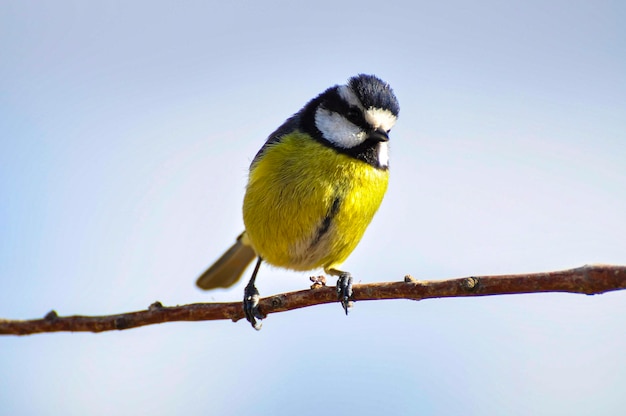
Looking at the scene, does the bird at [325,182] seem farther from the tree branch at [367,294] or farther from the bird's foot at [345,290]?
the tree branch at [367,294]

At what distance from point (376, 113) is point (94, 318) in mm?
1906

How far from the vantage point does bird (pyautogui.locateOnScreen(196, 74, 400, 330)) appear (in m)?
3.87

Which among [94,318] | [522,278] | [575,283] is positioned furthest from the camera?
[94,318]

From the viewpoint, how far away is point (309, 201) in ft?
12.6

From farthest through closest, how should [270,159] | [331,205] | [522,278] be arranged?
[270,159] < [331,205] < [522,278]

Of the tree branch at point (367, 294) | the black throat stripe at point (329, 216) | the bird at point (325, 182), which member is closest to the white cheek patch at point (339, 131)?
the bird at point (325, 182)

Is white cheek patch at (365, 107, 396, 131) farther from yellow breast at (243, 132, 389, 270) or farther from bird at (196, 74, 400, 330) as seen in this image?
yellow breast at (243, 132, 389, 270)

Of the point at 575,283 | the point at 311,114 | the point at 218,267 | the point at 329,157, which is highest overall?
the point at 311,114

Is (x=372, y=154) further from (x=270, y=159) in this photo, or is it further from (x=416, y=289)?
(x=416, y=289)

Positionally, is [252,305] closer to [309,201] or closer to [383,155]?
[309,201]

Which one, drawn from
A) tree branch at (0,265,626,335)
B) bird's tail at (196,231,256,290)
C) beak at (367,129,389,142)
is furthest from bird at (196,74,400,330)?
bird's tail at (196,231,256,290)

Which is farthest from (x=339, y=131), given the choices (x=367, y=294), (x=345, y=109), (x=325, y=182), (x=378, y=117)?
(x=367, y=294)

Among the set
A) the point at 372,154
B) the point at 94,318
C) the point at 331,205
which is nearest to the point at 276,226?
the point at 331,205

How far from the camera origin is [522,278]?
7.52ft
